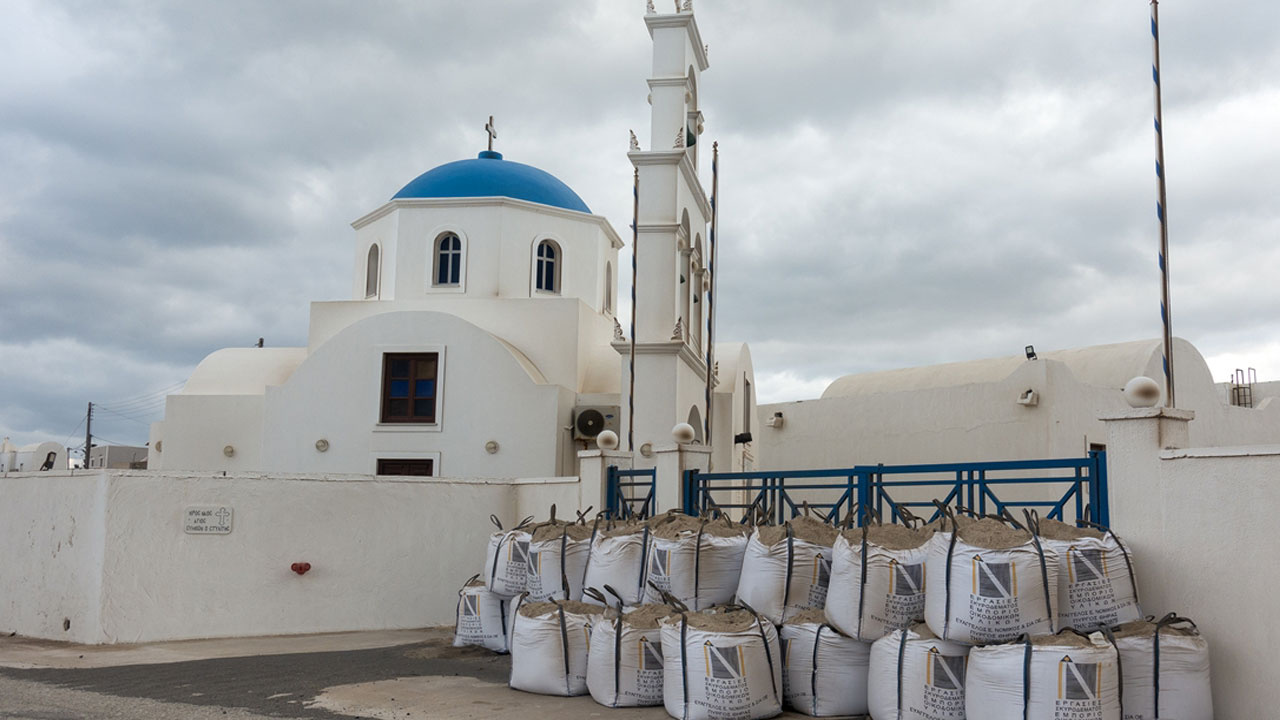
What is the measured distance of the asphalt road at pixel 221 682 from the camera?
768 centimetres

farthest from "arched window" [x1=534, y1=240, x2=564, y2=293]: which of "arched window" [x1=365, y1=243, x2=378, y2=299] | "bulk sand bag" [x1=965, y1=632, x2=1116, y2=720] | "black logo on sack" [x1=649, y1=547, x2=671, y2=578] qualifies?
"bulk sand bag" [x1=965, y1=632, x2=1116, y2=720]

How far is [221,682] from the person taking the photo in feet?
29.3

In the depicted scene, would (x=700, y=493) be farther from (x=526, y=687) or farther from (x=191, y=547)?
(x=191, y=547)

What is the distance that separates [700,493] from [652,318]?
226 inches

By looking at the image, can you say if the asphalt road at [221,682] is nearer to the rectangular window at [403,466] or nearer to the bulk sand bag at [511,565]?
the bulk sand bag at [511,565]

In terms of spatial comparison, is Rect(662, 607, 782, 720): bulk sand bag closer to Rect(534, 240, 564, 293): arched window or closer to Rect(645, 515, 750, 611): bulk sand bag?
Rect(645, 515, 750, 611): bulk sand bag

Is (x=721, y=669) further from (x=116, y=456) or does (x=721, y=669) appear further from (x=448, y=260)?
(x=116, y=456)

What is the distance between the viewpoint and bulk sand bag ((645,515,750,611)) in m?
8.53

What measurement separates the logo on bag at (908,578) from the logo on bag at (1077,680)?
49.0 inches

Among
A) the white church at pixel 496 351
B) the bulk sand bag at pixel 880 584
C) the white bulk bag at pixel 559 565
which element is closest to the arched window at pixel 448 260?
the white church at pixel 496 351

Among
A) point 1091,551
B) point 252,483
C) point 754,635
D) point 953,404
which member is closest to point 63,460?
point 252,483

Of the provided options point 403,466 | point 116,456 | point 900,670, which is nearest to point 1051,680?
point 900,670

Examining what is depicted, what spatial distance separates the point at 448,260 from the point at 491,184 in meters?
1.84

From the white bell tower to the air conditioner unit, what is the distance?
1.32 m
